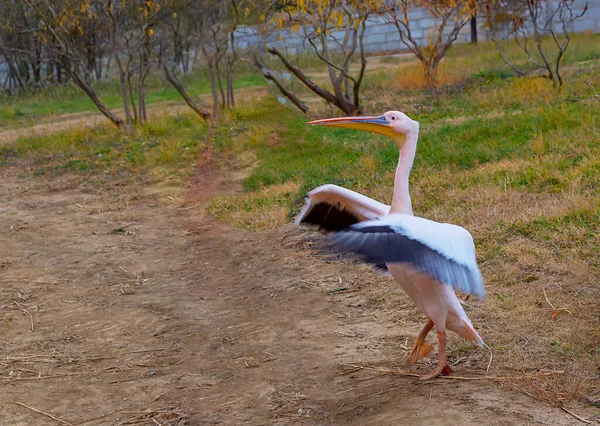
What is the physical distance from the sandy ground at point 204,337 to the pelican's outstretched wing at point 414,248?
0.70 meters

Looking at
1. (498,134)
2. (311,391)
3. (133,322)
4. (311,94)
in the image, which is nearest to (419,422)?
(311,391)

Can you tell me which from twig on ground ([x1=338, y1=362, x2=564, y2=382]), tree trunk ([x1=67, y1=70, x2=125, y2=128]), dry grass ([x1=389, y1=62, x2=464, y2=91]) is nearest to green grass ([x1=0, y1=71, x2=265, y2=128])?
tree trunk ([x1=67, y1=70, x2=125, y2=128])

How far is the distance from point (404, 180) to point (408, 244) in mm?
945

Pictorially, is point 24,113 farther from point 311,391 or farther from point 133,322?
point 311,391

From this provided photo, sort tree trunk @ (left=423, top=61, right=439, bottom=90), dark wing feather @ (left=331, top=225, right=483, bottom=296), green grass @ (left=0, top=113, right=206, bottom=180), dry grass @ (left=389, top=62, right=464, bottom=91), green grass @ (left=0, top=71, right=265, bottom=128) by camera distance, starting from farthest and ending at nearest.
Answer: green grass @ (left=0, top=71, right=265, bottom=128) → dry grass @ (left=389, top=62, right=464, bottom=91) → tree trunk @ (left=423, top=61, right=439, bottom=90) → green grass @ (left=0, top=113, right=206, bottom=180) → dark wing feather @ (left=331, top=225, right=483, bottom=296)

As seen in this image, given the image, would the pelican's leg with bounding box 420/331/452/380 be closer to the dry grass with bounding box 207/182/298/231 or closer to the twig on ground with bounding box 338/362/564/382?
the twig on ground with bounding box 338/362/564/382

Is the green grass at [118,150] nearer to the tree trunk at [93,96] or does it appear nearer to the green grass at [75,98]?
the tree trunk at [93,96]

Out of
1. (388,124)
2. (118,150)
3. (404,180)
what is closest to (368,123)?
(388,124)

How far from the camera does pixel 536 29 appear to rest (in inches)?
493

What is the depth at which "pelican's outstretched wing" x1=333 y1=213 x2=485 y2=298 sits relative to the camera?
12.1ft

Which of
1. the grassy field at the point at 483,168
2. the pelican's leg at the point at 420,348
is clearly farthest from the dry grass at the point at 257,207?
the pelican's leg at the point at 420,348

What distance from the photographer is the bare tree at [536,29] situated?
39.4 ft

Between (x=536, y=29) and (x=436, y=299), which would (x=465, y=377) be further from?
(x=536, y=29)

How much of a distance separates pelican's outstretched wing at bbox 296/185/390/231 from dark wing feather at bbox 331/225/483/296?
37.7 inches
